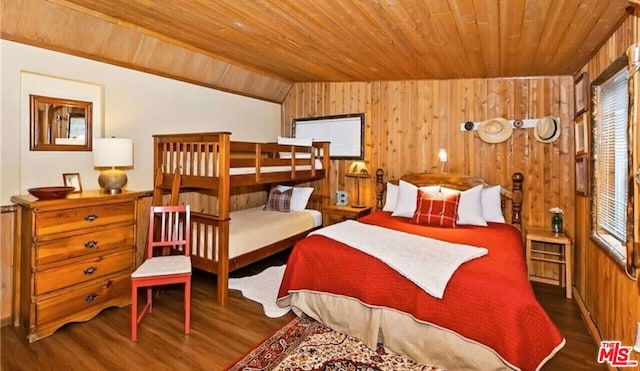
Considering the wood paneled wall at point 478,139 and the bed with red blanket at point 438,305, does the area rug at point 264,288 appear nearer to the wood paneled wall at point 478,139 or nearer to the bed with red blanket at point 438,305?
the bed with red blanket at point 438,305

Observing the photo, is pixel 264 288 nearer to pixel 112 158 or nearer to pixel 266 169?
pixel 266 169

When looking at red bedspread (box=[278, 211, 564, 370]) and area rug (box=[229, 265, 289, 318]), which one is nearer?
red bedspread (box=[278, 211, 564, 370])

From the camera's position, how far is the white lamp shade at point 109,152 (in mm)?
2932

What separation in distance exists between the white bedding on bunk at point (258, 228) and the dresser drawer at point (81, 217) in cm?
72

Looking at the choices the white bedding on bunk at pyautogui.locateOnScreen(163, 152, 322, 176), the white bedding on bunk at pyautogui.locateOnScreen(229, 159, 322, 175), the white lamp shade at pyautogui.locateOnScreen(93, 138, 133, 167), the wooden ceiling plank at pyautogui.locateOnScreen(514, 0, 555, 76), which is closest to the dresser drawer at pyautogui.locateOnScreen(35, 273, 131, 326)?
the white lamp shade at pyautogui.locateOnScreen(93, 138, 133, 167)

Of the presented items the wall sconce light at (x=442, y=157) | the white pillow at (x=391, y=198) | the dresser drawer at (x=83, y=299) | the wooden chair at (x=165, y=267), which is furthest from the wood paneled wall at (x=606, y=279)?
the dresser drawer at (x=83, y=299)

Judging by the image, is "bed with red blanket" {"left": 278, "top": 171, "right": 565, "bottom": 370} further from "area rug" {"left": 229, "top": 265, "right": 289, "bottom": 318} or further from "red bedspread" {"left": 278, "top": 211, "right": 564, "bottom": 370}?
"area rug" {"left": 229, "top": 265, "right": 289, "bottom": 318}

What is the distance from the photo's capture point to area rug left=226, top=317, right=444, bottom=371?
7.23 feet

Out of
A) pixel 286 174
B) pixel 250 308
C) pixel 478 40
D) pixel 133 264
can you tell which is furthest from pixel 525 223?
pixel 133 264

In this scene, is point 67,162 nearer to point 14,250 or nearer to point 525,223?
point 14,250

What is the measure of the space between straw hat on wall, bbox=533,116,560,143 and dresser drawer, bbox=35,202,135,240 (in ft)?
14.1

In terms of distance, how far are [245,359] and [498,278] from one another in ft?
5.62

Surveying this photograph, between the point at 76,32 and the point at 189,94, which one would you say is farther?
the point at 189,94

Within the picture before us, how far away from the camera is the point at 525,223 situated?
4.03 metres
